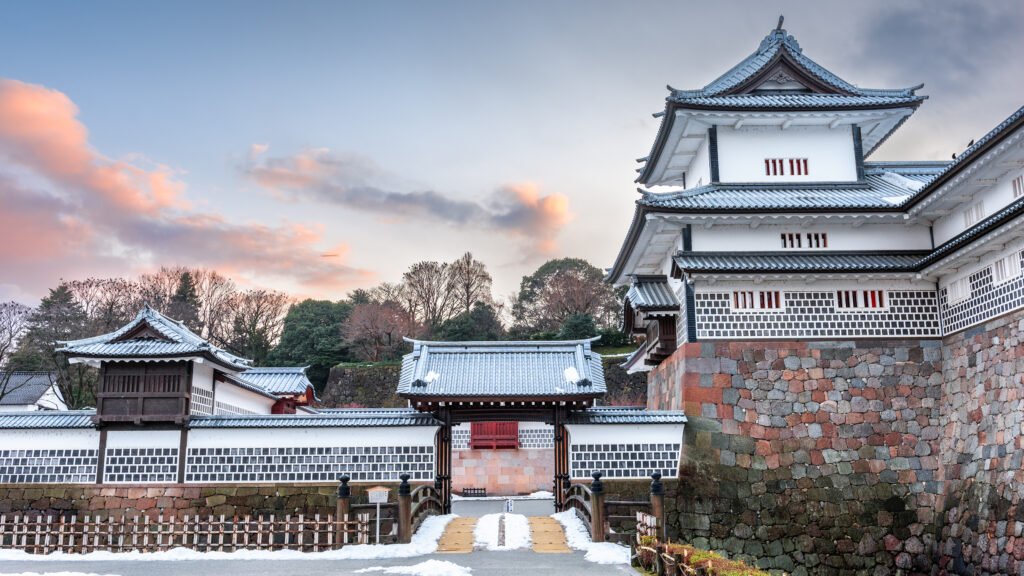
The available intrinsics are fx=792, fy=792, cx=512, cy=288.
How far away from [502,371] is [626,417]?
3.55 meters

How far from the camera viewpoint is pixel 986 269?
713 inches

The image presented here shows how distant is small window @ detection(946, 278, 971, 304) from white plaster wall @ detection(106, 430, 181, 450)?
19533 mm

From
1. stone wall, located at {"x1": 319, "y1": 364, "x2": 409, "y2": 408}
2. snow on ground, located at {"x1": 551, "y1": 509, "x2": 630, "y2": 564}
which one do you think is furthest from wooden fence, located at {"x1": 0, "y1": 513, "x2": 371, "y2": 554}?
stone wall, located at {"x1": 319, "y1": 364, "x2": 409, "y2": 408}

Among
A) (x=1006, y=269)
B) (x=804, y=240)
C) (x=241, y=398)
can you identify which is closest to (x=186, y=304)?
(x=241, y=398)

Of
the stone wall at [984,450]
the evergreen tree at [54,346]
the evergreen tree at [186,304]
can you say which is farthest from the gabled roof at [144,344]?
the evergreen tree at [186,304]

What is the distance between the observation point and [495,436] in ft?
113

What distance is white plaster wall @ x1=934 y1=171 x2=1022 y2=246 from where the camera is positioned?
17.5m

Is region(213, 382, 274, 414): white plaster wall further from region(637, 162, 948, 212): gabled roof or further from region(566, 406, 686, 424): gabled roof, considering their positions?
region(637, 162, 948, 212): gabled roof

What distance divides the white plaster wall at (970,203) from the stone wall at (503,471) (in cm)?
1895

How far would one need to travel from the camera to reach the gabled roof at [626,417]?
19.8 meters

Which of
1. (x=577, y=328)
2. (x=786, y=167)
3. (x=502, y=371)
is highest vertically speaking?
(x=786, y=167)

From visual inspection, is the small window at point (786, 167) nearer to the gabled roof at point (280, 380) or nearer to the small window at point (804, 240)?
the small window at point (804, 240)

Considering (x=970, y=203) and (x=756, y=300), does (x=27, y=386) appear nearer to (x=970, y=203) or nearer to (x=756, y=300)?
(x=756, y=300)

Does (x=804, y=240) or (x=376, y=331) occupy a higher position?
(x=376, y=331)
